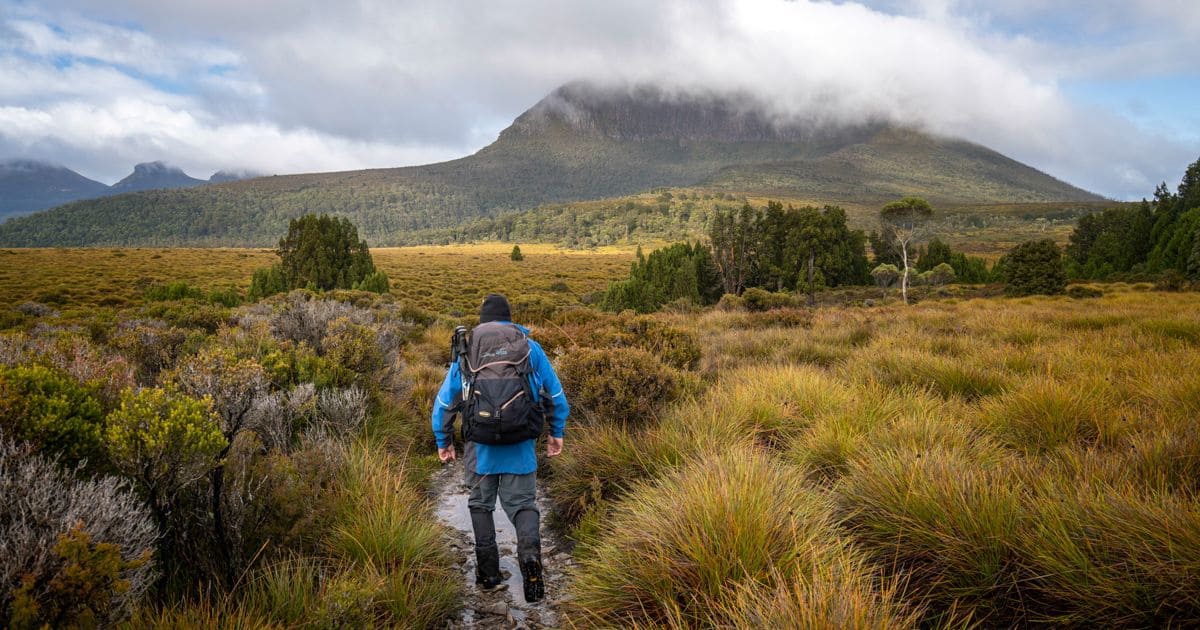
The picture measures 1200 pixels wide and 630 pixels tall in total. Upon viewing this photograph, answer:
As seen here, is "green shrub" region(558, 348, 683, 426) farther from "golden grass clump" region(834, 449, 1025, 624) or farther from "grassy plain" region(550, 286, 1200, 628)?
"golden grass clump" region(834, 449, 1025, 624)

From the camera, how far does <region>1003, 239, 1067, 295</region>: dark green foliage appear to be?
107 feet

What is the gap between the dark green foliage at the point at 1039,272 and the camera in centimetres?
3262

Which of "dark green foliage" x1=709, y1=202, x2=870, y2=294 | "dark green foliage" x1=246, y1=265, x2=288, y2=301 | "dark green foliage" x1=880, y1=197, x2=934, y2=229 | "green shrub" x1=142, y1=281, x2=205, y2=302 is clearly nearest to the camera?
"green shrub" x1=142, y1=281, x2=205, y2=302

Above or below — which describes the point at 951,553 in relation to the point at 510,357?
below

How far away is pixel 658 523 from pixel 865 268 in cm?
5100

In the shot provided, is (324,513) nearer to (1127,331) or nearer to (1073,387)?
(1073,387)

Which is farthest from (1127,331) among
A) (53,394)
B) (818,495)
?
(53,394)

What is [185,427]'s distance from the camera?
285cm

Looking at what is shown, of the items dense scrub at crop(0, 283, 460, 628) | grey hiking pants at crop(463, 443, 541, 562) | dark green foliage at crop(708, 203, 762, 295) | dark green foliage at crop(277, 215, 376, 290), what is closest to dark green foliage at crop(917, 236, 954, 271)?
dark green foliage at crop(708, 203, 762, 295)

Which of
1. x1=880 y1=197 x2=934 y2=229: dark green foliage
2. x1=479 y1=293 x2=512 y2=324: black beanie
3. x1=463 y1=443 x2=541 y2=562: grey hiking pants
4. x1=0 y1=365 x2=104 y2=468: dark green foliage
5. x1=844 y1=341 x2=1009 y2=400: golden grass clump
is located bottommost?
x1=463 y1=443 x2=541 y2=562: grey hiking pants

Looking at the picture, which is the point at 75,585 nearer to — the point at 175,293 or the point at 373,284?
the point at 373,284

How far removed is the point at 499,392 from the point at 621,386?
2.26 m

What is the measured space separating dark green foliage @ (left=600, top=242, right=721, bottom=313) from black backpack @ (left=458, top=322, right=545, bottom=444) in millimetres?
21770

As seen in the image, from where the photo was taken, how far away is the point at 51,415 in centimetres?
287
